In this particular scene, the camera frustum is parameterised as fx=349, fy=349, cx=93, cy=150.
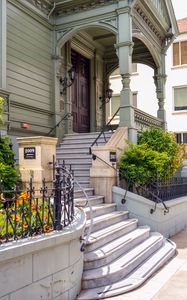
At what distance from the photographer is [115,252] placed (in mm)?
6188

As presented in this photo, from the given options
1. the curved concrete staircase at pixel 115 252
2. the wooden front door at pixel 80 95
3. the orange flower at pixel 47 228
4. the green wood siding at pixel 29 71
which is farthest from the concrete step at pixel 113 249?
the wooden front door at pixel 80 95

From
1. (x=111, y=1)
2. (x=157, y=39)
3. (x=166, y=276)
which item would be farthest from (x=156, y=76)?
(x=166, y=276)

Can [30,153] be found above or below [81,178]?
above

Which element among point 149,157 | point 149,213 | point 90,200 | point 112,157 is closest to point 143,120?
point 149,157

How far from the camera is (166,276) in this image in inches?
246

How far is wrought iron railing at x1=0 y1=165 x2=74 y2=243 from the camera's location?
4.09 metres

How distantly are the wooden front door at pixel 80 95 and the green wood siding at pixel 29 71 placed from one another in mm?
1947

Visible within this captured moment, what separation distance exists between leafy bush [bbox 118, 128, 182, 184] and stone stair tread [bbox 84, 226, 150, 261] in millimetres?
1785

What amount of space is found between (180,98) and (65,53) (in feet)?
42.1

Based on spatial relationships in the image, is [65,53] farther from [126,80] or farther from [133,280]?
[133,280]

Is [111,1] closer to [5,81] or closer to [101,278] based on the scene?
[5,81]

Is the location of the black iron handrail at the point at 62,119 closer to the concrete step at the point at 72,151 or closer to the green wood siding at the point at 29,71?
the green wood siding at the point at 29,71

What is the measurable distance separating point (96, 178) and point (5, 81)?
344cm

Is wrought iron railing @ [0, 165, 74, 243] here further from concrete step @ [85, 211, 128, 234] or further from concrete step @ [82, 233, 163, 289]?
concrete step @ [85, 211, 128, 234]
